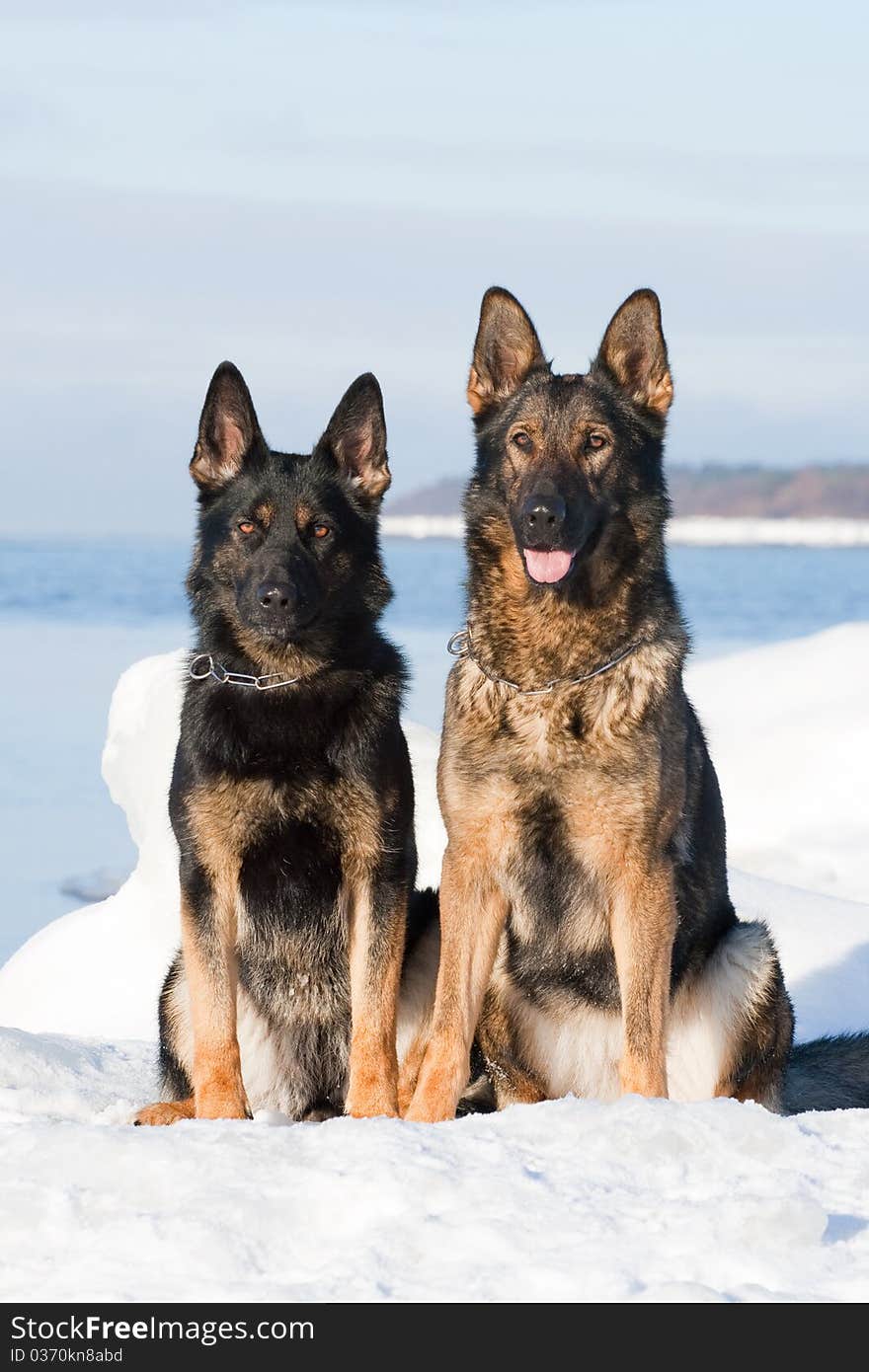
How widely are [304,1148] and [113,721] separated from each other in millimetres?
5171

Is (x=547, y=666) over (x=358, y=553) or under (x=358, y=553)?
under

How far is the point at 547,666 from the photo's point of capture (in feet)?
15.8

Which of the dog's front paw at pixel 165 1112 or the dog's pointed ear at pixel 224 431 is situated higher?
the dog's pointed ear at pixel 224 431

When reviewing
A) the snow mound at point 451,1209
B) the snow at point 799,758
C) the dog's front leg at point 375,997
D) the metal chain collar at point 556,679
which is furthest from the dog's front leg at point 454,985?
the snow at point 799,758

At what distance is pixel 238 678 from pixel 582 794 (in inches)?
47.3

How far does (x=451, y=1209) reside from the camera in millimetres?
3236

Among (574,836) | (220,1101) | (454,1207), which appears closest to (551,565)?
(574,836)

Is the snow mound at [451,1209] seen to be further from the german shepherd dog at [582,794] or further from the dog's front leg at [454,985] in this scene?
the german shepherd dog at [582,794]

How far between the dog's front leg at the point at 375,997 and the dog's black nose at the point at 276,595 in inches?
Result: 33.7

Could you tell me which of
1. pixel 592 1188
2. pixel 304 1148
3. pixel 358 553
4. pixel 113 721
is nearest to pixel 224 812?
pixel 358 553

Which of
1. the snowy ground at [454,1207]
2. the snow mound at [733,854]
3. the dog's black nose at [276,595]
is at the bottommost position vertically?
the snow mound at [733,854]

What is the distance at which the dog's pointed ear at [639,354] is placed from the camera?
486 centimetres
